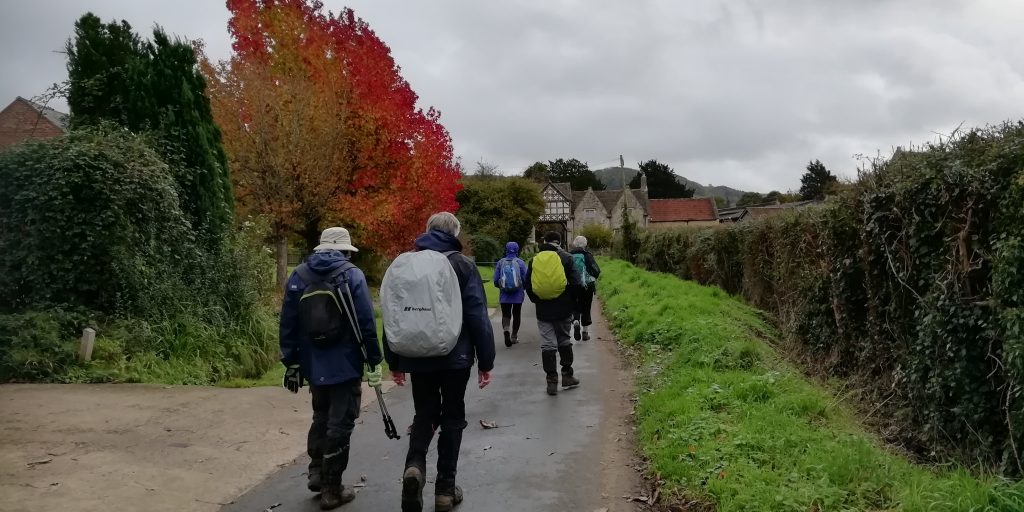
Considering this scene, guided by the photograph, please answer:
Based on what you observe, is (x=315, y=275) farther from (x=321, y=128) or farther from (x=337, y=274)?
(x=321, y=128)

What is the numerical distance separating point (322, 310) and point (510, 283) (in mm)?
7142

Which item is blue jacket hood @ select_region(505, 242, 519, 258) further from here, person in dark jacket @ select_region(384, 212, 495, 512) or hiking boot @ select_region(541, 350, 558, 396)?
person in dark jacket @ select_region(384, 212, 495, 512)

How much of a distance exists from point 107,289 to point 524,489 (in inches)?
265

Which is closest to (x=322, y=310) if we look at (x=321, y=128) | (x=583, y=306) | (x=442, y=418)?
(x=442, y=418)

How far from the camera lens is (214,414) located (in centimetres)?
675

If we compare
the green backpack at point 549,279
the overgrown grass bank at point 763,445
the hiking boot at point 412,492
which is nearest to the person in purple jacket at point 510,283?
the overgrown grass bank at point 763,445

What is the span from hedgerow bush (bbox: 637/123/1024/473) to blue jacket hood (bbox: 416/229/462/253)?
12.1 ft

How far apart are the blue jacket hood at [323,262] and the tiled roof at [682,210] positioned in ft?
233

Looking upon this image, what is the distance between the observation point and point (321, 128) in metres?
15.8

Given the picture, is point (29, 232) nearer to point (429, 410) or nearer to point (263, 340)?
point (263, 340)

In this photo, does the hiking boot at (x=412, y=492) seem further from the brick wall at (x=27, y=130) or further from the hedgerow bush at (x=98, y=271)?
the brick wall at (x=27, y=130)

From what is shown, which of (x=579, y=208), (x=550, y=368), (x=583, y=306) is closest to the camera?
(x=550, y=368)

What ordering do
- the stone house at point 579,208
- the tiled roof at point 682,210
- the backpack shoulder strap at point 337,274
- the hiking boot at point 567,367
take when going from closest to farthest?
the backpack shoulder strap at point 337,274, the hiking boot at point 567,367, the tiled roof at point 682,210, the stone house at point 579,208

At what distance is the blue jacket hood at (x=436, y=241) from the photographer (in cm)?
465
